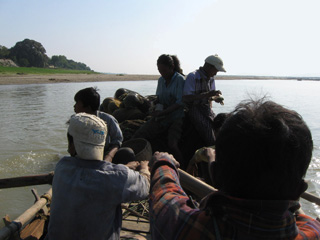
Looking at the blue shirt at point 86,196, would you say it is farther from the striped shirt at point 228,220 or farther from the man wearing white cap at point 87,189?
the striped shirt at point 228,220

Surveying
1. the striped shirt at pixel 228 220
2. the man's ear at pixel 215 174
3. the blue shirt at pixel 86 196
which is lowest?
the blue shirt at pixel 86 196

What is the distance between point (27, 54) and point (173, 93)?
75.1 m

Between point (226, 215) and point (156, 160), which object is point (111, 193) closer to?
point (156, 160)

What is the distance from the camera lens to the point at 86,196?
1633mm

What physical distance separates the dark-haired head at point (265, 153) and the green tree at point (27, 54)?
75.7 meters

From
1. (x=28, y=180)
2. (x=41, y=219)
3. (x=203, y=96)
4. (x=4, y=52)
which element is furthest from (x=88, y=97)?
(x=4, y=52)

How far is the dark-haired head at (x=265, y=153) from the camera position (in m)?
0.83

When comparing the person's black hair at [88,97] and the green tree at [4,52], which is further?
the green tree at [4,52]

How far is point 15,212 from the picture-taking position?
4.54 meters

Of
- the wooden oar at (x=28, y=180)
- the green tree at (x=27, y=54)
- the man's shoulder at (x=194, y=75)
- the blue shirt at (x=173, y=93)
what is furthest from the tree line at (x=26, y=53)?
the wooden oar at (x=28, y=180)

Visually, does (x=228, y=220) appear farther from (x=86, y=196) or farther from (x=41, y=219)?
(x=41, y=219)

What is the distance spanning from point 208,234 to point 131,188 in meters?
0.94

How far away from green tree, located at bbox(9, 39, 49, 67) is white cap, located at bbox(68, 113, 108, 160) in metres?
74.7

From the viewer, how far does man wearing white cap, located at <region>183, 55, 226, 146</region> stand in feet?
13.7
